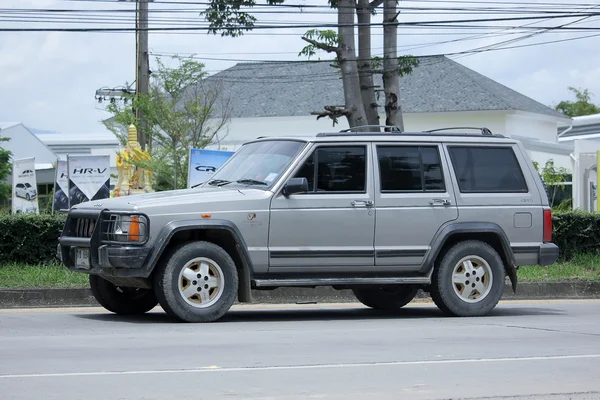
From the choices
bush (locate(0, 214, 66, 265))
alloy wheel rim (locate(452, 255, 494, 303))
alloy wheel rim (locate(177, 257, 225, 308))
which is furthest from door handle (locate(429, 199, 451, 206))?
bush (locate(0, 214, 66, 265))

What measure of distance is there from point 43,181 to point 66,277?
40.7 m

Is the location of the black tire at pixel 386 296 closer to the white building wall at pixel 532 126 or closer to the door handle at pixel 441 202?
the door handle at pixel 441 202

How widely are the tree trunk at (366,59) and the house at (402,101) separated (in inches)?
1056

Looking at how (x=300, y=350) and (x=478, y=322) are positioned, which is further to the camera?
(x=478, y=322)

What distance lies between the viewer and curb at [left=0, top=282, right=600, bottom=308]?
12773 mm

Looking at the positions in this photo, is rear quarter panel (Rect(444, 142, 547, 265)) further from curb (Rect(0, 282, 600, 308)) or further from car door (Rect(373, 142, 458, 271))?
curb (Rect(0, 282, 600, 308))

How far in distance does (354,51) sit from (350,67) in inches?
24.5

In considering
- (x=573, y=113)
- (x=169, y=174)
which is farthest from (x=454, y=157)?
(x=573, y=113)

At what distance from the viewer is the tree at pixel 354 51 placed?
2203 cm

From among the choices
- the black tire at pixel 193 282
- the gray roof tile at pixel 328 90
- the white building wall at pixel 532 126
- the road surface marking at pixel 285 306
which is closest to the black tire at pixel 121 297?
the road surface marking at pixel 285 306

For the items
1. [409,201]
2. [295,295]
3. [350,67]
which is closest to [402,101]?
[350,67]

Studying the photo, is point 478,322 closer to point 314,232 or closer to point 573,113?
point 314,232

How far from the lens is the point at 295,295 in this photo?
45.6 feet

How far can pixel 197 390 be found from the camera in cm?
654
